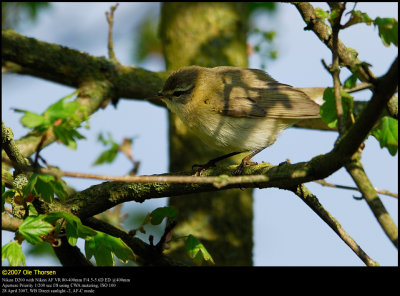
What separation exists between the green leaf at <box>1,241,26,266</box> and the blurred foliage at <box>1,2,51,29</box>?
4273mm

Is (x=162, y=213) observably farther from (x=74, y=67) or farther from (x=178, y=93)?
(x=74, y=67)

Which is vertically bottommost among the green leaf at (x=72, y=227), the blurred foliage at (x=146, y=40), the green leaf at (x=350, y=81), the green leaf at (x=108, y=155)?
the green leaf at (x=72, y=227)

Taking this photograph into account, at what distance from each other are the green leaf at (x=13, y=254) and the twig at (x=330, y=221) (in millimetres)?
1485

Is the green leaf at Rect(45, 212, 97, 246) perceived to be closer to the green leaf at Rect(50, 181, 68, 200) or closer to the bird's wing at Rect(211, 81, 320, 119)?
the green leaf at Rect(50, 181, 68, 200)

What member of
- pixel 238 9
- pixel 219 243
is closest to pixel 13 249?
pixel 219 243

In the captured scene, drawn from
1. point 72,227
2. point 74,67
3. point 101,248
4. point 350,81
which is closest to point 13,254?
point 72,227

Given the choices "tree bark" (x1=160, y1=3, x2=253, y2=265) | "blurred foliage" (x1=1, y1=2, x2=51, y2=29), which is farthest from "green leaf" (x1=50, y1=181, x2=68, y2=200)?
"blurred foliage" (x1=1, y1=2, x2=51, y2=29)

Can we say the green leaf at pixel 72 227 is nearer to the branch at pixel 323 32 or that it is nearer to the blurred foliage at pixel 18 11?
the branch at pixel 323 32

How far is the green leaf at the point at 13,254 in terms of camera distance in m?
2.33

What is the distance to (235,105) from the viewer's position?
166 inches

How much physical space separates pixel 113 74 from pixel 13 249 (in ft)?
9.44

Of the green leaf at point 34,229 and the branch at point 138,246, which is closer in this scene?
the green leaf at point 34,229

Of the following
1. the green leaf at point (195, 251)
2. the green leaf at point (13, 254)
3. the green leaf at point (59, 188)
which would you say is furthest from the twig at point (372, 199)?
the green leaf at point (13, 254)

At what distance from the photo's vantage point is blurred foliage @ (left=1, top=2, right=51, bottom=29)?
5.99 meters
